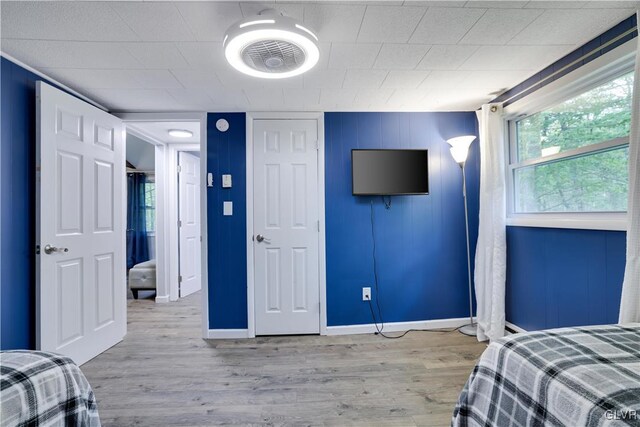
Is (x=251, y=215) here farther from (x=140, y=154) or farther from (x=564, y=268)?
(x=140, y=154)

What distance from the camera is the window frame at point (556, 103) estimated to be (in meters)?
1.61

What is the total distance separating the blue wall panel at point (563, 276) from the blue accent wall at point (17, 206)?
3718 millimetres

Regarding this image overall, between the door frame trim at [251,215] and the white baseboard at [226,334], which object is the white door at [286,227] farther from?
the white baseboard at [226,334]

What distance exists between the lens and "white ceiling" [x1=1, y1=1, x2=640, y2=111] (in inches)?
55.6

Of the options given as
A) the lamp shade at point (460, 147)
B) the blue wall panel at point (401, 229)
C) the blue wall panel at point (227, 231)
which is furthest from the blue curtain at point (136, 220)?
the lamp shade at point (460, 147)

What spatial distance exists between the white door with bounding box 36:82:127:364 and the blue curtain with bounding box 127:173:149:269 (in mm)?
3142

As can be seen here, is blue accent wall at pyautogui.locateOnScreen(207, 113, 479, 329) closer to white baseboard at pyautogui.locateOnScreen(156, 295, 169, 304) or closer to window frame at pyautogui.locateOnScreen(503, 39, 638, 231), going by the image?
window frame at pyautogui.locateOnScreen(503, 39, 638, 231)

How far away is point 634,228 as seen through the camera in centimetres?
140

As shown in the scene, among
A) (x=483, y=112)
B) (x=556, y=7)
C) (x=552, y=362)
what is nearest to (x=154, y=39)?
(x=556, y=7)

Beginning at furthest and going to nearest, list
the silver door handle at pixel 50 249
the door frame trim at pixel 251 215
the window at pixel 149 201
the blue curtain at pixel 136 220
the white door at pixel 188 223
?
the window at pixel 149 201
the blue curtain at pixel 136 220
the white door at pixel 188 223
the door frame trim at pixel 251 215
the silver door handle at pixel 50 249

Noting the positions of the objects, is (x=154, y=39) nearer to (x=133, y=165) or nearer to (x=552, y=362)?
(x=552, y=362)

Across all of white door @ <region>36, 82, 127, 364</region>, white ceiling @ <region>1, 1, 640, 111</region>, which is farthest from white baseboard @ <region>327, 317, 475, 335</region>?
white ceiling @ <region>1, 1, 640, 111</region>

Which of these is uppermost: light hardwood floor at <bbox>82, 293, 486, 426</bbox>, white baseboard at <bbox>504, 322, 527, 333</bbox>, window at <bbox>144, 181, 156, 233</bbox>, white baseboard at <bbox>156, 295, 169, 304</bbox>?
window at <bbox>144, 181, 156, 233</bbox>

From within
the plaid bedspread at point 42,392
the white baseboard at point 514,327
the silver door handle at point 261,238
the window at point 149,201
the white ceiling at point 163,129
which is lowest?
the white baseboard at point 514,327
